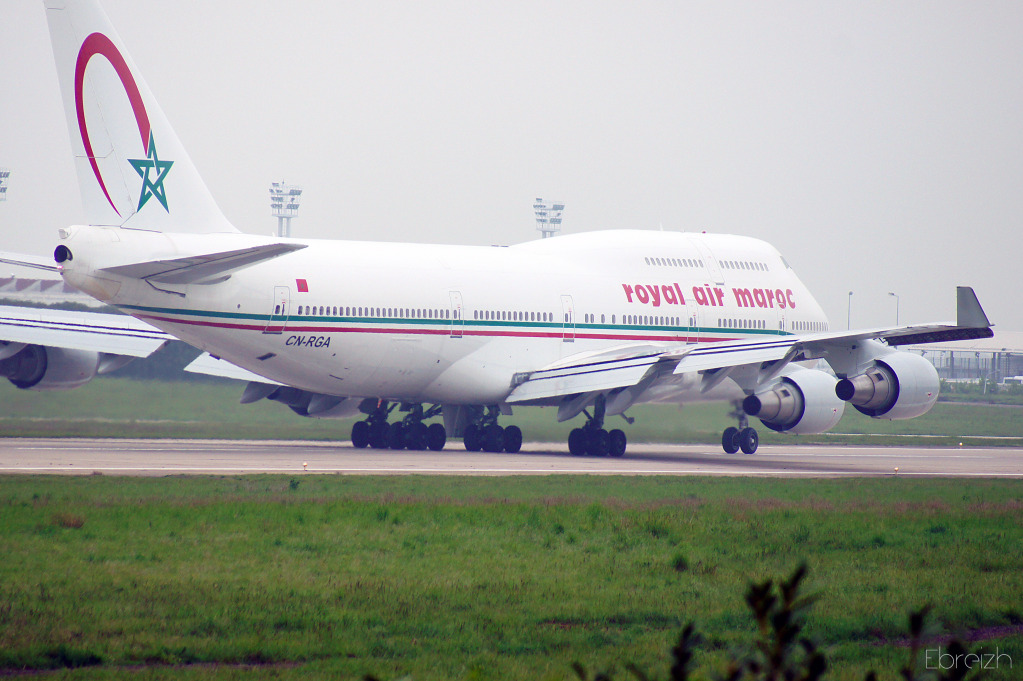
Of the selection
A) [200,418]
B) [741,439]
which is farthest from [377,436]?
[741,439]

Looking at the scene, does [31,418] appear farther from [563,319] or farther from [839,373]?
[839,373]

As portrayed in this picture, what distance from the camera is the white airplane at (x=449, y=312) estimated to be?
23172mm

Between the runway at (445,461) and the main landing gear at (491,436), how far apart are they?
66 cm

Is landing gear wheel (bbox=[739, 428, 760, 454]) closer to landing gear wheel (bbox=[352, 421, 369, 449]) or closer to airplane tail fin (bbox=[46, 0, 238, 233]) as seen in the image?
landing gear wheel (bbox=[352, 421, 369, 449])

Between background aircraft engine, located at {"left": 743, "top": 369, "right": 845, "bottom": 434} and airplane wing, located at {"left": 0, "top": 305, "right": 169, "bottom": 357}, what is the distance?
15026mm

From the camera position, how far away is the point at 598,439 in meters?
30.0

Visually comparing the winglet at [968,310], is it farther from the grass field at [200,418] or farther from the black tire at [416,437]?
the black tire at [416,437]

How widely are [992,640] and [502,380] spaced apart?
67.4 ft

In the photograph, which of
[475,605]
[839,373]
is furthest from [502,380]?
[475,605]

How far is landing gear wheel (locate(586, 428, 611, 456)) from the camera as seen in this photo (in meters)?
30.0

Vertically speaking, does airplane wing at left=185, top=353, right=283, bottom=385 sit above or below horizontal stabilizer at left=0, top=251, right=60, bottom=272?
below

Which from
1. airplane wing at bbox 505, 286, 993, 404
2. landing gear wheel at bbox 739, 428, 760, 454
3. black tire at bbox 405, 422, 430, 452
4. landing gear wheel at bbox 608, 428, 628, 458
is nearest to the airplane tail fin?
black tire at bbox 405, 422, 430, 452

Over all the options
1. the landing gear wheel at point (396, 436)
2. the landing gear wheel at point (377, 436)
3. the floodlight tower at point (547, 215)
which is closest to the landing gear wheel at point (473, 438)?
the landing gear wheel at point (396, 436)

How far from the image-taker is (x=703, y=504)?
17.4 metres
